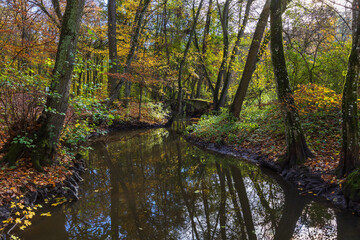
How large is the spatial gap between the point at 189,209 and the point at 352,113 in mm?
3950

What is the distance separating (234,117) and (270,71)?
276 cm

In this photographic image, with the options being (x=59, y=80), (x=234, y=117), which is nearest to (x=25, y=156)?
(x=59, y=80)

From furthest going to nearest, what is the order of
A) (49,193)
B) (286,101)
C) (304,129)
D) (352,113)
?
(304,129), (286,101), (49,193), (352,113)

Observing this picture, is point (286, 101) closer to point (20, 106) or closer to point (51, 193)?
point (51, 193)

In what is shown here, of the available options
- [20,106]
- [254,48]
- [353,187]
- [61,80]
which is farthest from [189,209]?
[254,48]

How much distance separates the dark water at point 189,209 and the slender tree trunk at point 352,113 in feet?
3.84

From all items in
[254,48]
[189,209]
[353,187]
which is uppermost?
[254,48]

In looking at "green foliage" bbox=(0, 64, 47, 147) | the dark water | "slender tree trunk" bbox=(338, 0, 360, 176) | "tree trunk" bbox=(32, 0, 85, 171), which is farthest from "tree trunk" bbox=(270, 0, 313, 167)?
"green foliage" bbox=(0, 64, 47, 147)

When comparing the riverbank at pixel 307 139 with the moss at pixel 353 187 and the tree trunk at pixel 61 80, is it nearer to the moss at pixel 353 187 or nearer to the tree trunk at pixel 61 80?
the moss at pixel 353 187

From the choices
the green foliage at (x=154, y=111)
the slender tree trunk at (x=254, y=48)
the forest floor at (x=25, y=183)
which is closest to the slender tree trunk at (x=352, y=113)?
the forest floor at (x=25, y=183)

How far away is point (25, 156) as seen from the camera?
5.19m

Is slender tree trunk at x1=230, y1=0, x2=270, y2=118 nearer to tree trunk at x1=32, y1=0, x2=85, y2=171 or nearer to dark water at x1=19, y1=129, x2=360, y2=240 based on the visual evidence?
dark water at x1=19, y1=129, x2=360, y2=240

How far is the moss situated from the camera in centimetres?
431

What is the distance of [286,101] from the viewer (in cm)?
632
